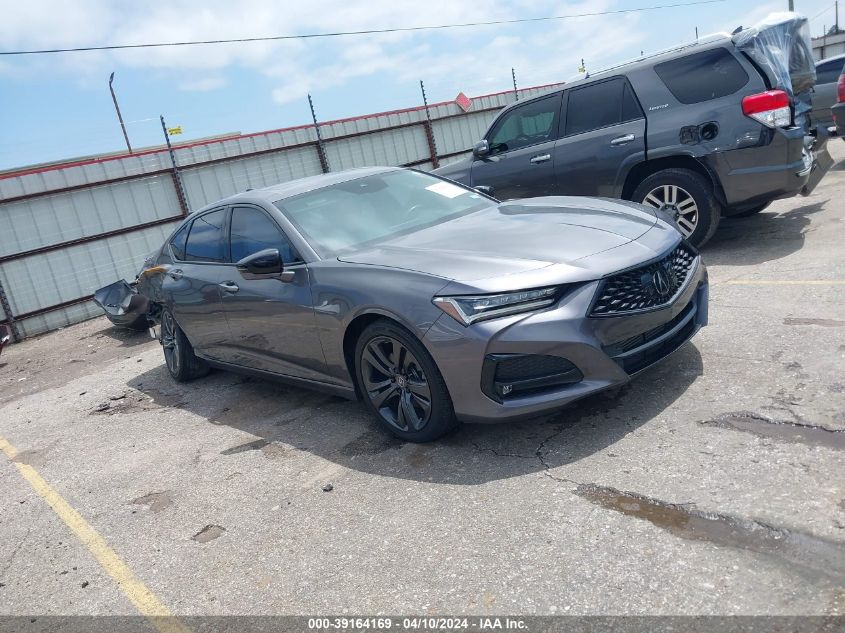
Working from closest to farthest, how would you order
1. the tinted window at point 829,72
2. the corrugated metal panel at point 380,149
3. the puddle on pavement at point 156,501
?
the puddle on pavement at point 156,501 < the tinted window at point 829,72 < the corrugated metal panel at point 380,149

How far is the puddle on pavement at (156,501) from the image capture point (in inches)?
157

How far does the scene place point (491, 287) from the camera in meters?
3.44

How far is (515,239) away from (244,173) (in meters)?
10.8

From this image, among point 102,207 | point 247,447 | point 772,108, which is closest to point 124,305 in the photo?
point 102,207

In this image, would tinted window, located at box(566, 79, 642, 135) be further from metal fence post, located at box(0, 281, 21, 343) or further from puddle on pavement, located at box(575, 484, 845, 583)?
metal fence post, located at box(0, 281, 21, 343)

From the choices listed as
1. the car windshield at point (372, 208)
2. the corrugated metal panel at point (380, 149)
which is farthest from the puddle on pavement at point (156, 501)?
the corrugated metal panel at point (380, 149)

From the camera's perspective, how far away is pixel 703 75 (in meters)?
6.41

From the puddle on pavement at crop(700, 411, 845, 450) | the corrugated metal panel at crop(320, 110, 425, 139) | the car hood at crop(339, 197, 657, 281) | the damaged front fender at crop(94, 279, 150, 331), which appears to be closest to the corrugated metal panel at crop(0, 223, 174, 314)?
the damaged front fender at crop(94, 279, 150, 331)

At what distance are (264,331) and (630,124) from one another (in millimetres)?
4174

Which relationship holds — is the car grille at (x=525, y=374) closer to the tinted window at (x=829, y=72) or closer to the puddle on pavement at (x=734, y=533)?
the puddle on pavement at (x=734, y=533)

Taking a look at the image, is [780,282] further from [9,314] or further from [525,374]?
[9,314]

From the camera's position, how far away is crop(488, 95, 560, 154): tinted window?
25.0 ft

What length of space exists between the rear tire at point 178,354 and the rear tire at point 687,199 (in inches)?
171

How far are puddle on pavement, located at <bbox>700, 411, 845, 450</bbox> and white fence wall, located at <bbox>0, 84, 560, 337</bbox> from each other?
10.6 meters
